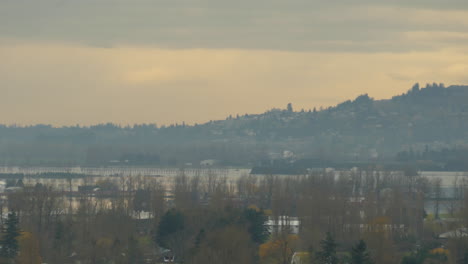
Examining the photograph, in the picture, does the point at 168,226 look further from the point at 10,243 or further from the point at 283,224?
the point at 283,224

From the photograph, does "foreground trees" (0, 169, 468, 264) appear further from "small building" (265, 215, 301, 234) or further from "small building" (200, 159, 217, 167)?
"small building" (200, 159, 217, 167)

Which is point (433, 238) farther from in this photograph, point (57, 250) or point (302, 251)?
point (57, 250)

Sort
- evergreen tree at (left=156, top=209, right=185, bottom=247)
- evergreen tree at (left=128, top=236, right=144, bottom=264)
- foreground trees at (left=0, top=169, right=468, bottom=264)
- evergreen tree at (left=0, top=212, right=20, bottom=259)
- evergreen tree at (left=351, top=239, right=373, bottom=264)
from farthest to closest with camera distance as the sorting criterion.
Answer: evergreen tree at (left=156, top=209, right=185, bottom=247), evergreen tree at (left=128, top=236, right=144, bottom=264), evergreen tree at (left=0, top=212, right=20, bottom=259), foreground trees at (left=0, top=169, right=468, bottom=264), evergreen tree at (left=351, top=239, right=373, bottom=264)

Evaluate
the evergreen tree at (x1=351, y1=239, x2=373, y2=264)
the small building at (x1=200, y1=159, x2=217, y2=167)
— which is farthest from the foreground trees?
the small building at (x1=200, y1=159, x2=217, y2=167)

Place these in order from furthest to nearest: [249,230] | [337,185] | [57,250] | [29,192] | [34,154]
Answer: [34,154] → [337,185] → [29,192] → [249,230] → [57,250]

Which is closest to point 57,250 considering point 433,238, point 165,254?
point 165,254

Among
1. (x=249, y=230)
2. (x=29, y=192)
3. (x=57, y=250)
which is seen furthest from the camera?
(x=29, y=192)

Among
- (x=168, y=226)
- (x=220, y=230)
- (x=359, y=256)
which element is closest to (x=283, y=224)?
(x=168, y=226)

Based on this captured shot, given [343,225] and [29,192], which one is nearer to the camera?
[343,225]

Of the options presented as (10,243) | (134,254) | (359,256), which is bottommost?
(134,254)

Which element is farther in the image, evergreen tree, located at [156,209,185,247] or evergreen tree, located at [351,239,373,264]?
evergreen tree, located at [156,209,185,247]

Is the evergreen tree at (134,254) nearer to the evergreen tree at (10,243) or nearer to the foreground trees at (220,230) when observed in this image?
the foreground trees at (220,230)
